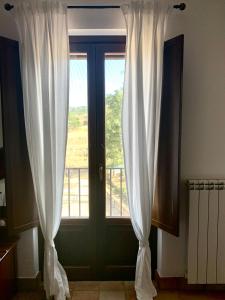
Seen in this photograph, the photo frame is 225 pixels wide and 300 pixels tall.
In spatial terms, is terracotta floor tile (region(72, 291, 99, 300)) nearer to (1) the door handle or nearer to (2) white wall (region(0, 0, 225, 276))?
(2) white wall (region(0, 0, 225, 276))

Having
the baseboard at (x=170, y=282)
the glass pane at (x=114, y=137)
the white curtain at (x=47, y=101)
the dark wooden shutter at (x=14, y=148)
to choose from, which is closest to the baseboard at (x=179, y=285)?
the baseboard at (x=170, y=282)

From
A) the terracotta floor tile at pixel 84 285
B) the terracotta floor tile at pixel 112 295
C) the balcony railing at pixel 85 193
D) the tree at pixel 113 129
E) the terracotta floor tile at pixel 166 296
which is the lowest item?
the terracotta floor tile at pixel 112 295

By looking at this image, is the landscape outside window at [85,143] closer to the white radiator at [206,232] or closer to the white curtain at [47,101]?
the white curtain at [47,101]

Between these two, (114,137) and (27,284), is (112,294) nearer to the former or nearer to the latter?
(27,284)

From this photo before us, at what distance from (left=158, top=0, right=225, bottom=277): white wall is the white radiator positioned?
0.37 feet

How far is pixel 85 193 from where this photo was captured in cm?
258

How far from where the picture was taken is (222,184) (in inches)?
91.4

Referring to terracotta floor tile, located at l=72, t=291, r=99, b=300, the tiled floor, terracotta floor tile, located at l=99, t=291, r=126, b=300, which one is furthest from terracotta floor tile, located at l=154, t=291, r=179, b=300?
terracotta floor tile, located at l=72, t=291, r=99, b=300

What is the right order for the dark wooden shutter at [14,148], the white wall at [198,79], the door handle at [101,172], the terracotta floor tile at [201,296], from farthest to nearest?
the door handle at [101,172] < the terracotta floor tile at [201,296] < the white wall at [198,79] < the dark wooden shutter at [14,148]

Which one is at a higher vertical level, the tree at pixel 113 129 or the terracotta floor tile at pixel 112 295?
the tree at pixel 113 129

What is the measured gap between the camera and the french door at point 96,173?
2.42 meters

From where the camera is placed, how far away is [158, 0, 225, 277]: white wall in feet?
7.45

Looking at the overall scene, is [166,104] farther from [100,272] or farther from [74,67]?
[100,272]

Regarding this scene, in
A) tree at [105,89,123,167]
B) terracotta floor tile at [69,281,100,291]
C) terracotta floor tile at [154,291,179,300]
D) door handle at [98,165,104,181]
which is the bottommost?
terracotta floor tile at [154,291,179,300]
